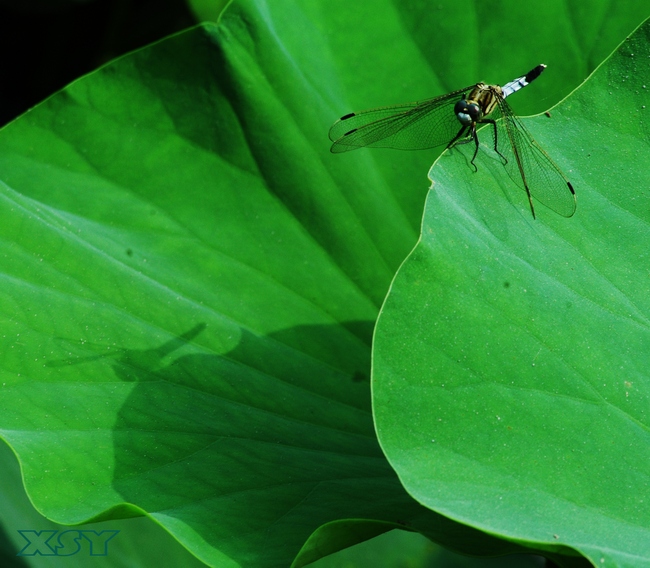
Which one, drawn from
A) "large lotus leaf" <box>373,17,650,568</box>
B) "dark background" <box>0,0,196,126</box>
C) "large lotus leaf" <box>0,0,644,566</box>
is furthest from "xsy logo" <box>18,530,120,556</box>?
"dark background" <box>0,0,196,126</box>

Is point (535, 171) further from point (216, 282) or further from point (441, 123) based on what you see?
point (216, 282)

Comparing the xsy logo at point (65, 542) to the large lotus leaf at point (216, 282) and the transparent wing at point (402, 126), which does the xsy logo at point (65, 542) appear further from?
the transparent wing at point (402, 126)

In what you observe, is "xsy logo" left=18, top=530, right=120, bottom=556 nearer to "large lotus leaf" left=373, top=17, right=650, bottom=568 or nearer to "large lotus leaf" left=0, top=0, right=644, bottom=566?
"large lotus leaf" left=0, top=0, right=644, bottom=566

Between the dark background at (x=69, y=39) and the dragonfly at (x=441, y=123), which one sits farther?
the dark background at (x=69, y=39)

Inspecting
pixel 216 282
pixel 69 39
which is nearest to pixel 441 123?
pixel 216 282

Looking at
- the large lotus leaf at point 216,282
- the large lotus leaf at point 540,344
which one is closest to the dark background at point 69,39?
the large lotus leaf at point 216,282
